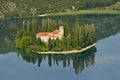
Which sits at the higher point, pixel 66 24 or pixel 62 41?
pixel 66 24

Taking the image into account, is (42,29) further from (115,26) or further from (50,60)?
(115,26)

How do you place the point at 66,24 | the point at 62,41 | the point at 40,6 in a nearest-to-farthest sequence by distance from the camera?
1. the point at 62,41
2. the point at 66,24
3. the point at 40,6

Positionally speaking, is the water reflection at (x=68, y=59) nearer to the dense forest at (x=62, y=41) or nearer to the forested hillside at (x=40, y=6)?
the dense forest at (x=62, y=41)

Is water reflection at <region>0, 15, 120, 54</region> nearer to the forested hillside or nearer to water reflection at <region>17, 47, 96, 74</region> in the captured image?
water reflection at <region>17, 47, 96, 74</region>

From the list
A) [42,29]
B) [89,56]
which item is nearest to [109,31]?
[42,29]

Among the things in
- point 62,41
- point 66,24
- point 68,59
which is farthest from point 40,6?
point 68,59

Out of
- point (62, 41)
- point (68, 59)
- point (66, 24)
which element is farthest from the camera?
point (66, 24)

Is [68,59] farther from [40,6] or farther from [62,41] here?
[40,6]
